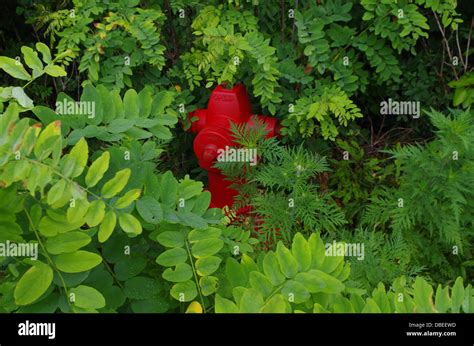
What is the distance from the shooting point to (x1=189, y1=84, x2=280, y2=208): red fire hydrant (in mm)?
3174

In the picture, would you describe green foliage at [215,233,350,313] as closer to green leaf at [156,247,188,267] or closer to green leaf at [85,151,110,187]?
green leaf at [156,247,188,267]

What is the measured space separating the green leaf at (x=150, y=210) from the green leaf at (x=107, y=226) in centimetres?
9

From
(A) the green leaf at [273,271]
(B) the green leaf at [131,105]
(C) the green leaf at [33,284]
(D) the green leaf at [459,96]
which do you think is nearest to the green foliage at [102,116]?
(B) the green leaf at [131,105]

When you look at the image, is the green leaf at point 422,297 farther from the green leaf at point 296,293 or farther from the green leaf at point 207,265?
the green leaf at point 207,265

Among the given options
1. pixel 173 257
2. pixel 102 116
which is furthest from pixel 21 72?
pixel 173 257

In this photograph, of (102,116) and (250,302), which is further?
(102,116)

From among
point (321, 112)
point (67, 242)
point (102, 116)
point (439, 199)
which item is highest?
point (102, 116)

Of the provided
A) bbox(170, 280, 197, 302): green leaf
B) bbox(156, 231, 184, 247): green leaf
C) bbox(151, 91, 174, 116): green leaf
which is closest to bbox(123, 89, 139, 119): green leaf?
bbox(151, 91, 174, 116): green leaf

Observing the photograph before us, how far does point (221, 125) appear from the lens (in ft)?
10.5

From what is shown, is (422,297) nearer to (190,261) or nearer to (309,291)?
(309,291)

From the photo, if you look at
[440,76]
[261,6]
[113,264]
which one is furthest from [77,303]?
[440,76]

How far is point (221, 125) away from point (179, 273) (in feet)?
5.41

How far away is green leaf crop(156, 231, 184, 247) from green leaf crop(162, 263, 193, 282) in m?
0.05
